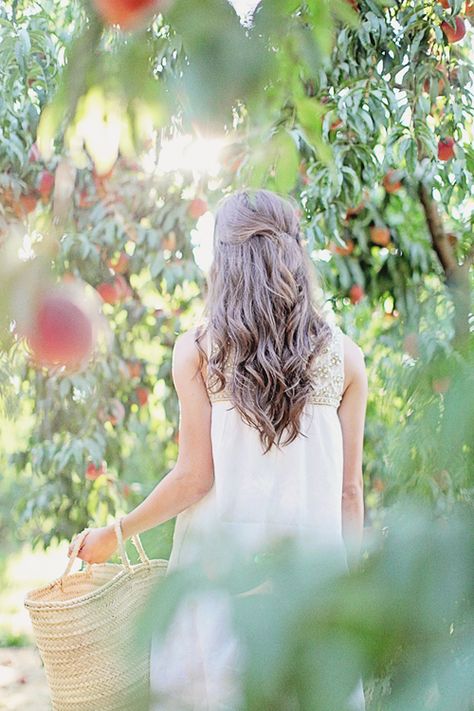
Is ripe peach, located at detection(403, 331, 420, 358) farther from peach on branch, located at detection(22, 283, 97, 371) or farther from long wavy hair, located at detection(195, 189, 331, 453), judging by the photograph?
long wavy hair, located at detection(195, 189, 331, 453)

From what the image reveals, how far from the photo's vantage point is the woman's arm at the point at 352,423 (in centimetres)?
140

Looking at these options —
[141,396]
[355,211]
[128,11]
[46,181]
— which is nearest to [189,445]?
[128,11]

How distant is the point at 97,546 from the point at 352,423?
381 millimetres

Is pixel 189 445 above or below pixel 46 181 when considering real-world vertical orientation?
below

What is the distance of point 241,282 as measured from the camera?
54.2 inches

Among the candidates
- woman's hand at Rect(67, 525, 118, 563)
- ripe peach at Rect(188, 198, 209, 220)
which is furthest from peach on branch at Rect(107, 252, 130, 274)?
woman's hand at Rect(67, 525, 118, 563)

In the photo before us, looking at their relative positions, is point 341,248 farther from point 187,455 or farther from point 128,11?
point 128,11

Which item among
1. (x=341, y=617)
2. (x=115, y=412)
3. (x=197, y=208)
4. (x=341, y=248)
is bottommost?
(x=341, y=617)

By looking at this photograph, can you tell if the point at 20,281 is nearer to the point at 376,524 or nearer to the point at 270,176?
the point at 376,524

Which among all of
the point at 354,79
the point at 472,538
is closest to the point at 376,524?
the point at 472,538

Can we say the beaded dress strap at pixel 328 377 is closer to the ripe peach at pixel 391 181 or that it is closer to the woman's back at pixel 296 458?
the woman's back at pixel 296 458

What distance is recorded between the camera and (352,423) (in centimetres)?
141

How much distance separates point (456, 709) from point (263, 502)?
3.20ft

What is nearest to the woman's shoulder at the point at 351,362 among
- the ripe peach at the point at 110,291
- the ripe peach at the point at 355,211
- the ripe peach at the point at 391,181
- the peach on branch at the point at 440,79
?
the peach on branch at the point at 440,79
